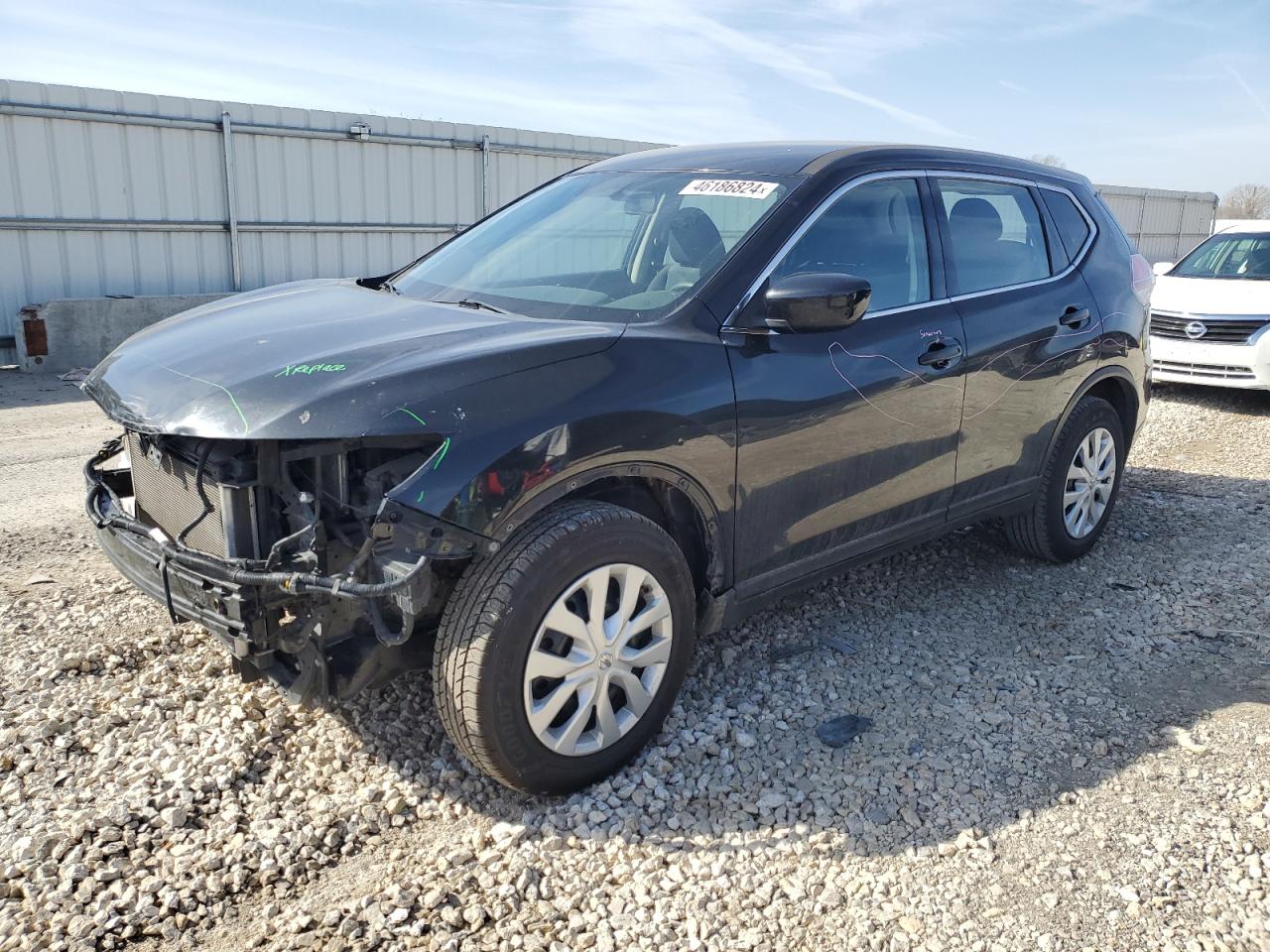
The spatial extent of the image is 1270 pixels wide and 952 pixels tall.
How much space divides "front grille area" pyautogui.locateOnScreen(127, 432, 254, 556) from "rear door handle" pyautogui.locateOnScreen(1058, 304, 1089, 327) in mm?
3605

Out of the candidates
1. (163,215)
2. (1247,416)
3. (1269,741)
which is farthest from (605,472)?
(163,215)

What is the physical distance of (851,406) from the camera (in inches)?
144

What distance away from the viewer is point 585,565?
9.70 ft

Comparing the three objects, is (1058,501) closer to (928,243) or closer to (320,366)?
(928,243)

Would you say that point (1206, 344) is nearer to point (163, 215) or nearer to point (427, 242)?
point (427, 242)

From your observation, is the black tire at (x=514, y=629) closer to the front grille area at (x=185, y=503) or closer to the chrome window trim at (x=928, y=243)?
the front grille area at (x=185, y=503)

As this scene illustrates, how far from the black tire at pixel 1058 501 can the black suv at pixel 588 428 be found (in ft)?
1.05

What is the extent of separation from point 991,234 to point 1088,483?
1438 millimetres

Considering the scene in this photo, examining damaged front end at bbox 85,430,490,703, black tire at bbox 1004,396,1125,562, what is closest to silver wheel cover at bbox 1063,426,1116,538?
black tire at bbox 1004,396,1125,562

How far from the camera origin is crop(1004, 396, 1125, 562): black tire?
491 centimetres

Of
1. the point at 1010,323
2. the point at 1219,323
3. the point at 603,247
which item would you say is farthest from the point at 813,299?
the point at 1219,323

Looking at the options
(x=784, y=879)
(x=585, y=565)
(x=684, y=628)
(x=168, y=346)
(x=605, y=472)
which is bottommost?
(x=784, y=879)

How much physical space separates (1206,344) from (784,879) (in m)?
8.41

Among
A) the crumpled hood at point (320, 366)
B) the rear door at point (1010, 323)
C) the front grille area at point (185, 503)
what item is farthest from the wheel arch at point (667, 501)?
the rear door at point (1010, 323)
